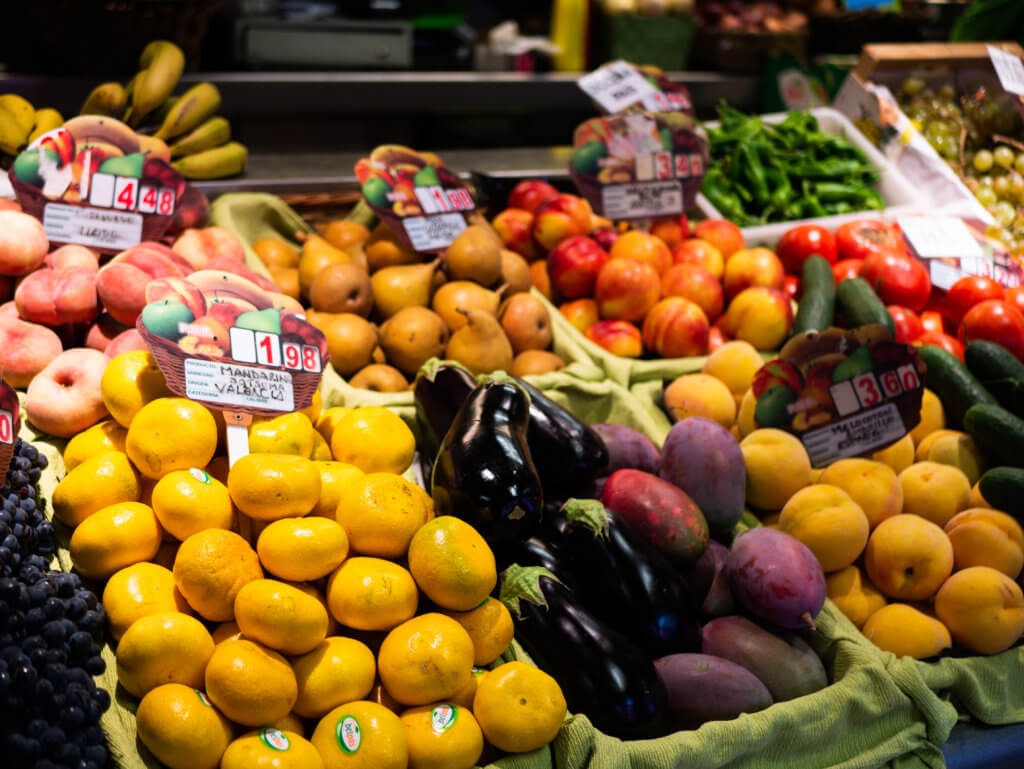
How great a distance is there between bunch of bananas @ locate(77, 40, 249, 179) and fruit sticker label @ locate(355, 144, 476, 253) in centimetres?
54

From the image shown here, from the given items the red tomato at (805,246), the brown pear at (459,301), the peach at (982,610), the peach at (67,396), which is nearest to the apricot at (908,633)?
the peach at (982,610)

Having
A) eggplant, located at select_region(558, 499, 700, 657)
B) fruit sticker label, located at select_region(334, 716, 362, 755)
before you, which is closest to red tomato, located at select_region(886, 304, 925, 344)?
eggplant, located at select_region(558, 499, 700, 657)

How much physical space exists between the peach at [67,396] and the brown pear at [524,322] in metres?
0.99

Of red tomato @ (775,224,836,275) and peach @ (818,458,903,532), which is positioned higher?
red tomato @ (775,224,836,275)

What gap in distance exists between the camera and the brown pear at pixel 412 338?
7.27 feet

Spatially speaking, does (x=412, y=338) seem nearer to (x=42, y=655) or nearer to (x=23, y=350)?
(x=23, y=350)

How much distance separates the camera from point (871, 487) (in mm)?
1896

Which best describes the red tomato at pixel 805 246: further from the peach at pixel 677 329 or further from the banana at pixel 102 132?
the banana at pixel 102 132

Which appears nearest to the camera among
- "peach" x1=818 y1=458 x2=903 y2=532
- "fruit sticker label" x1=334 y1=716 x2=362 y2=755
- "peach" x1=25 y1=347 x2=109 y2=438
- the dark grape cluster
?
the dark grape cluster

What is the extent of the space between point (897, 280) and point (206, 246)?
1.89 m

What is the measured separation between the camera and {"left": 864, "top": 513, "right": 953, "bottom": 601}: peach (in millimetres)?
1795

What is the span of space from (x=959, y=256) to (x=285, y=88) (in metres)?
2.41

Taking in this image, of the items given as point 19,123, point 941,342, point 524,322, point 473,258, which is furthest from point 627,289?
point 19,123

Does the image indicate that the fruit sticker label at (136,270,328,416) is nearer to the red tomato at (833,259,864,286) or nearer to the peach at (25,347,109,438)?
the peach at (25,347,109,438)
